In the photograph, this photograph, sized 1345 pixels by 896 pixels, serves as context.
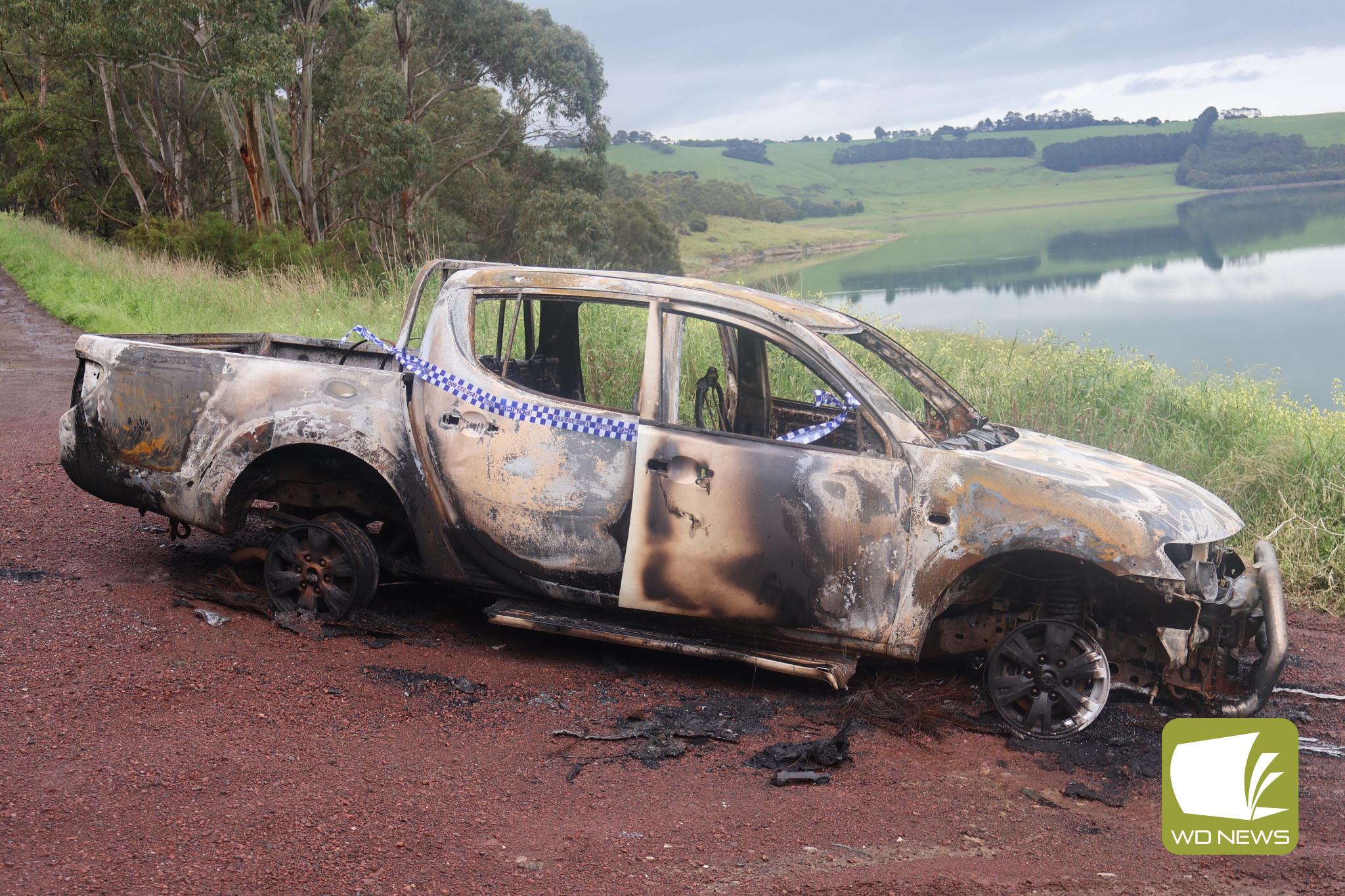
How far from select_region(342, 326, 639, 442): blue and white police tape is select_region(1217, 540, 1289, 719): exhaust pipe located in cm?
289

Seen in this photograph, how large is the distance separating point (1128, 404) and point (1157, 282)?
40.5 metres

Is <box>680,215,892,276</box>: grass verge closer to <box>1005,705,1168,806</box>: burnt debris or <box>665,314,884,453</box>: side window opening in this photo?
<box>665,314,884,453</box>: side window opening

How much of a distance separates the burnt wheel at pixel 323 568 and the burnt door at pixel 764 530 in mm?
1485

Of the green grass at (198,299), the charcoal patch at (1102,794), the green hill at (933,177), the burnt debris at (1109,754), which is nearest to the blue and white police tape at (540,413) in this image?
the burnt debris at (1109,754)

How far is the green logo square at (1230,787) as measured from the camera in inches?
142

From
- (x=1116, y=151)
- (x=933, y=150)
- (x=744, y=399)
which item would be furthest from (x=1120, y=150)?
(x=744, y=399)

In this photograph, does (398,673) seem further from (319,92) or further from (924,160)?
(924,160)

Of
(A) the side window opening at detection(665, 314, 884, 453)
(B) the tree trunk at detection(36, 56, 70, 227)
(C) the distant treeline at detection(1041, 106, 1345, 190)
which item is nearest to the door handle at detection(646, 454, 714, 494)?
(A) the side window opening at detection(665, 314, 884, 453)

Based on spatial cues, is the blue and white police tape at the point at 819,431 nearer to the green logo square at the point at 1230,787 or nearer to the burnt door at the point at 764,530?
the burnt door at the point at 764,530

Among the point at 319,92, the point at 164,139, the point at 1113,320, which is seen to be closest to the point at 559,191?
the point at 319,92

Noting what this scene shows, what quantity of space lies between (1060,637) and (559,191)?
3489cm

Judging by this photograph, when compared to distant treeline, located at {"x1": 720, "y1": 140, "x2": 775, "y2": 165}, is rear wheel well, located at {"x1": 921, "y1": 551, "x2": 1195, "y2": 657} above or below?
below

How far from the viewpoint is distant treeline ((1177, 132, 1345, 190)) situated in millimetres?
77562

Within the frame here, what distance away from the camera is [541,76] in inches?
1348
